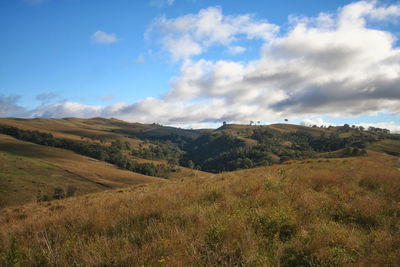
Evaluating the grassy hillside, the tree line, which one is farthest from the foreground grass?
the tree line

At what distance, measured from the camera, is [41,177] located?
7875 cm

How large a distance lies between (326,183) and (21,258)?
33.2ft

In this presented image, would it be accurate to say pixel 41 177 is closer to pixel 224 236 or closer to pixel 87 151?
Result: pixel 87 151

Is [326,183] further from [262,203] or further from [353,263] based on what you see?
[353,263]

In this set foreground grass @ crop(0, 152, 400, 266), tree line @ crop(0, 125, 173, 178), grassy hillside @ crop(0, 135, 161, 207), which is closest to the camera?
foreground grass @ crop(0, 152, 400, 266)

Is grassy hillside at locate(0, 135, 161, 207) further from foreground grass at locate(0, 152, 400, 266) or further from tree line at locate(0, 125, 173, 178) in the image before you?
foreground grass at locate(0, 152, 400, 266)

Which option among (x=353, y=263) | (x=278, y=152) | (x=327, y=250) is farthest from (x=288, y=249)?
(x=278, y=152)

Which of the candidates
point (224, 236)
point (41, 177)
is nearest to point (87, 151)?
point (41, 177)

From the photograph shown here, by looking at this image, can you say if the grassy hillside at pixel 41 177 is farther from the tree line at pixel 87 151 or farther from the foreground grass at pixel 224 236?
the foreground grass at pixel 224 236

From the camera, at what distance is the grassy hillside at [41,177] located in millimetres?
64037

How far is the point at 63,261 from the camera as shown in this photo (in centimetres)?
338

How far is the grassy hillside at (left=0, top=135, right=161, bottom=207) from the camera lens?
210 feet

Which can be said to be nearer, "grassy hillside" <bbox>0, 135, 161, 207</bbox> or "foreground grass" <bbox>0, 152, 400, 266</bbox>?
"foreground grass" <bbox>0, 152, 400, 266</bbox>

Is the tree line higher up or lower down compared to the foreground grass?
lower down
